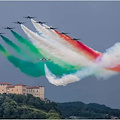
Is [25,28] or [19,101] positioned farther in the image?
[19,101]

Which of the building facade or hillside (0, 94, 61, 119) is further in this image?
the building facade

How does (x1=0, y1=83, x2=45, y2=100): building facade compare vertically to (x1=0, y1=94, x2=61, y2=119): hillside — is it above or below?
above

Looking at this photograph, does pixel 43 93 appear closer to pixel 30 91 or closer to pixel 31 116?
pixel 30 91

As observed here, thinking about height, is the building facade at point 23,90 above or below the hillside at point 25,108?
above

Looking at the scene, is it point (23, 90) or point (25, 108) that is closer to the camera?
point (25, 108)

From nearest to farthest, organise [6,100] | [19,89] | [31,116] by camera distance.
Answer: [31,116] → [6,100] → [19,89]

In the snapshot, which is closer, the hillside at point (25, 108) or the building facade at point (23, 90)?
the hillside at point (25, 108)

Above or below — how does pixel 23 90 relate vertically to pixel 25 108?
above

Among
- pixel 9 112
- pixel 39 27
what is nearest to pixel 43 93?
pixel 9 112
